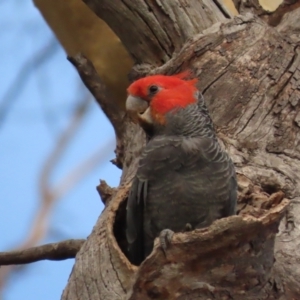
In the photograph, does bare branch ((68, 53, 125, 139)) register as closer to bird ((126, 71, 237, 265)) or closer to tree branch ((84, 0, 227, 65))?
tree branch ((84, 0, 227, 65))

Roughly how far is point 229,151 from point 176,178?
0.44 metres

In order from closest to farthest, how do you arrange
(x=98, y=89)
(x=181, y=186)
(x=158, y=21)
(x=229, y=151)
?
(x=181, y=186), (x=229, y=151), (x=158, y=21), (x=98, y=89)

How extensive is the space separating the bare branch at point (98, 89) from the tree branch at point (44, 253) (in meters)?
0.71

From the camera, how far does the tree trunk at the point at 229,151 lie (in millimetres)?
1803

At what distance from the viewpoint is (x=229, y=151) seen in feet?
8.43

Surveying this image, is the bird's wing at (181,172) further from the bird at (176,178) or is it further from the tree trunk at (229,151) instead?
the tree trunk at (229,151)

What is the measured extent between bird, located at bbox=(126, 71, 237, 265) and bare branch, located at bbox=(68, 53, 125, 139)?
75cm

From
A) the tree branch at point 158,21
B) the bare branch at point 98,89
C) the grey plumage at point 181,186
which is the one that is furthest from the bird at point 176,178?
the bare branch at point 98,89

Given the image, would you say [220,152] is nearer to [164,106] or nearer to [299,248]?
[164,106]

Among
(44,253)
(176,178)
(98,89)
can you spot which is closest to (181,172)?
(176,178)

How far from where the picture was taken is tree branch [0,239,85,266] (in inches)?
108

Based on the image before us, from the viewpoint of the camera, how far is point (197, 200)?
2.22 metres

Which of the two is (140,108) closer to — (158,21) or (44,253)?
(158,21)

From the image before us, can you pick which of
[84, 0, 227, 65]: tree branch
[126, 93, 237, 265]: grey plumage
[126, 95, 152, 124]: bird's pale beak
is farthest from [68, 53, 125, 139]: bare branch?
[126, 93, 237, 265]: grey plumage
